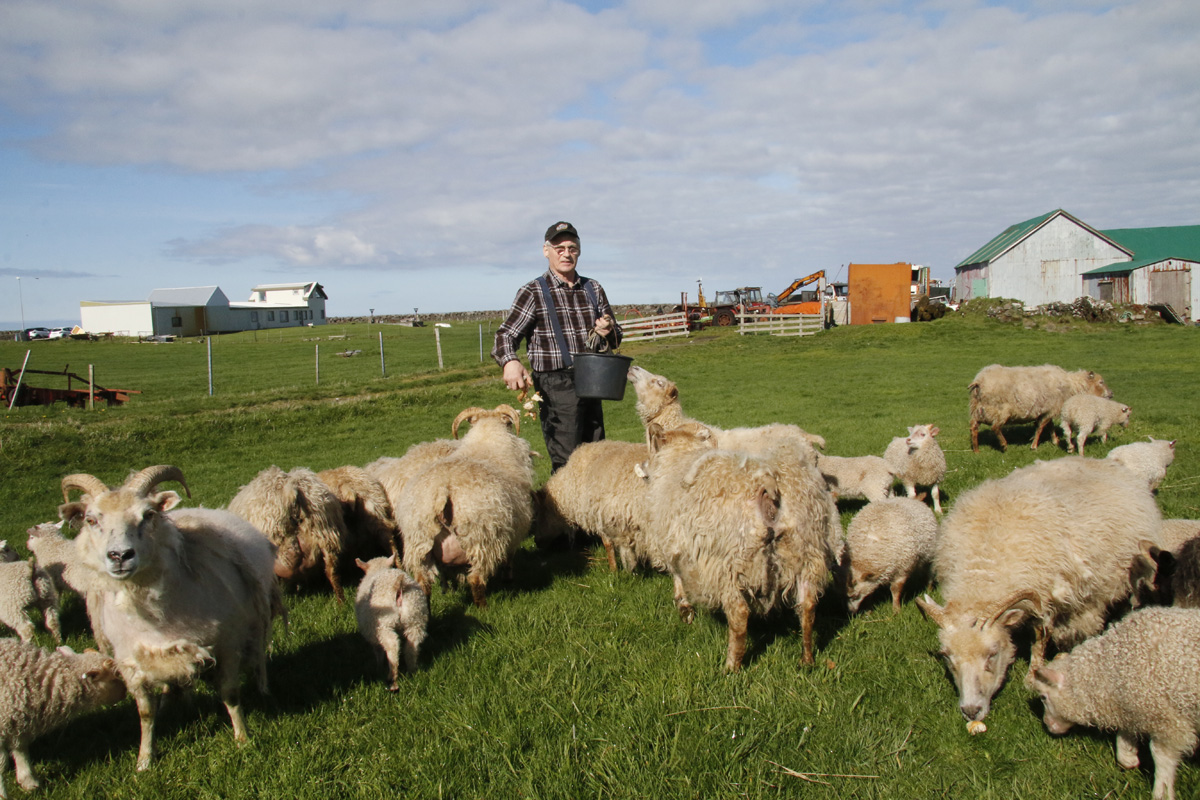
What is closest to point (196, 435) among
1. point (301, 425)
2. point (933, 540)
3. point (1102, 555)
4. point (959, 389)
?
point (301, 425)

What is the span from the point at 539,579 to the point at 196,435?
1153cm

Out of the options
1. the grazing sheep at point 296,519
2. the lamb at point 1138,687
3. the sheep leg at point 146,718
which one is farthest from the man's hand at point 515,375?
the lamb at point 1138,687

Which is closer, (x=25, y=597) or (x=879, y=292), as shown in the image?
(x=25, y=597)

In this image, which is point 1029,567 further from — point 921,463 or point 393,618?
point 921,463

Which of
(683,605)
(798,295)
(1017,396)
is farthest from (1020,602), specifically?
(798,295)

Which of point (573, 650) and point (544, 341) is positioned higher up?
point (544, 341)

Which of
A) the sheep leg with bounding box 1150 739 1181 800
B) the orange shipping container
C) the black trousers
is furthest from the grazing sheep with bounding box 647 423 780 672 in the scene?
the orange shipping container

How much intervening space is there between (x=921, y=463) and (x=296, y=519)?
7098mm

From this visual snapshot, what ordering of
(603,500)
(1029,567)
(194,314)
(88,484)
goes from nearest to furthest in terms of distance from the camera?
(88,484) < (1029,567) < (603,500) < (194,314)

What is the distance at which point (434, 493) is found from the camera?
5.64 meters

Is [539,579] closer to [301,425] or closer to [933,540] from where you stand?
[933,540]

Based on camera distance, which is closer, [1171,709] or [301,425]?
[1171,709]

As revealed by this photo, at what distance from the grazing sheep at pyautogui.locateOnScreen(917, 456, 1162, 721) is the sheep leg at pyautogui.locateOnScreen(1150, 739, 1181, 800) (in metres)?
0.74

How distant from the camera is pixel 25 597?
5.39 metres
